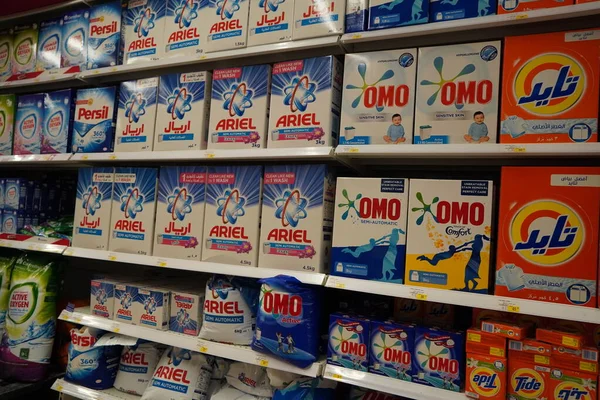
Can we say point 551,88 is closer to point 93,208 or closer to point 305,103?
point 305,103

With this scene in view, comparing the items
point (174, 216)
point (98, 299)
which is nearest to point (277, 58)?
point (174, 216)

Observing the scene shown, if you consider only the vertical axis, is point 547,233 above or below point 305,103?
below

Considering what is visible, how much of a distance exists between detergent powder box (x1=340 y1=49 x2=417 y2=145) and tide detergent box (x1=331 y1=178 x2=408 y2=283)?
0.19 m

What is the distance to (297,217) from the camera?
6.10ft

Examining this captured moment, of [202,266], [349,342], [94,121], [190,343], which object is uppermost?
[94,121]

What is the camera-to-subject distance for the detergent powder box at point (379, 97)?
171 cm

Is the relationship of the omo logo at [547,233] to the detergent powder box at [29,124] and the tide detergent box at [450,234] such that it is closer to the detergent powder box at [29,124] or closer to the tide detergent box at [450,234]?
the tide detergent box at [450,234]

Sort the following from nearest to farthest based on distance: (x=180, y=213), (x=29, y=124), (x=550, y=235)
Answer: (x=550, y=235)
(x=180, y=213)
(x=29, y=124)

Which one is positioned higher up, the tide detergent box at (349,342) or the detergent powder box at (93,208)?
the detergent powder box at (93,208)

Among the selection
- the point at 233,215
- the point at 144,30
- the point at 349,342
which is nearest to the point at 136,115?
the point at 144,30

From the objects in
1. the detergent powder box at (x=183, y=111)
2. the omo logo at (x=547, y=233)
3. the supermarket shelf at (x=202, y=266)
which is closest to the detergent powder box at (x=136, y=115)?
the detergent powder box at (x=183, y=111)

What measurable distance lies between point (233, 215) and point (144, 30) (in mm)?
1195

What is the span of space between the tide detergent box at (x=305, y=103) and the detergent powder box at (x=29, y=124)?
166 cm

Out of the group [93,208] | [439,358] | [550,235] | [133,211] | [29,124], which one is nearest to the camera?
[550,235]
